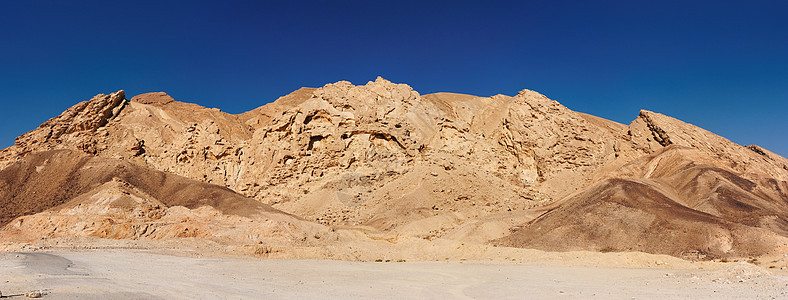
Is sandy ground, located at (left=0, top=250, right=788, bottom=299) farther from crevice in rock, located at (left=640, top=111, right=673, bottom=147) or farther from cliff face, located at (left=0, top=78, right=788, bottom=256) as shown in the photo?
crevice in rock, located at (left=640, top=111, right=673, bottom=147)

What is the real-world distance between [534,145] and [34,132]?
55.9 meters

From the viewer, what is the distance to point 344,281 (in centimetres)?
1750

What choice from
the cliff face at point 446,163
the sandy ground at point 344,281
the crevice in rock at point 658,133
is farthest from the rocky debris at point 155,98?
the crevice in rock at point 658,133

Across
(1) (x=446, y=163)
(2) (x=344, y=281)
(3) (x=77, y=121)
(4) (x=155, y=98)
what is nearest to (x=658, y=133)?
(1) (x=446, y=163)

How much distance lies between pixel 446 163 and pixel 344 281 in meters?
32.0

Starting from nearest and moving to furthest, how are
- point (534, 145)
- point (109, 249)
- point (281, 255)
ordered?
point (109, 249) → point (281, 255) → point (534, 145)

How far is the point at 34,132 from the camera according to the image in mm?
53531

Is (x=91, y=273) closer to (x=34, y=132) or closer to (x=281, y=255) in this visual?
(x=281, y=255)

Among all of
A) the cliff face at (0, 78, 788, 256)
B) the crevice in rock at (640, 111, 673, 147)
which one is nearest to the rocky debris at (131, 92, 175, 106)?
the cliff face at (0, 78, 788, 256)

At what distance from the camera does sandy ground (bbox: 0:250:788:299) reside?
1276 centimetres

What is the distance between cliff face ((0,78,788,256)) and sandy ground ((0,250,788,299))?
13.1 metres

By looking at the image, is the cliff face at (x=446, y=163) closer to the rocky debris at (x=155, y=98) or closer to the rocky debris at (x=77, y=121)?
the rocky debris at (x=77, y=121)

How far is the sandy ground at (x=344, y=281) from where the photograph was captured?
12.8m

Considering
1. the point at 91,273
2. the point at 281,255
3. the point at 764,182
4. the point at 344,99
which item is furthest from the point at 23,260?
the point at 764,182
